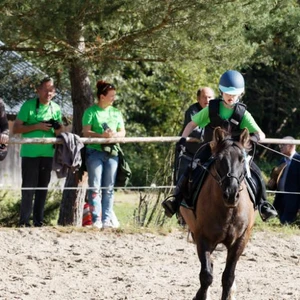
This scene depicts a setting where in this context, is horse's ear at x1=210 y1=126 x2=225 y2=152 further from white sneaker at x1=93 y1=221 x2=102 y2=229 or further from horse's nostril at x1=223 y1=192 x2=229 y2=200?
white sneaker at x1=93 y1=221 x2=102 y2=229

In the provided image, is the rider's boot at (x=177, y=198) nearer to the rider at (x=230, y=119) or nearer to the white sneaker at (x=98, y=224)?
the rider at (x=230, y=119)

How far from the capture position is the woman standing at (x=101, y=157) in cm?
1265

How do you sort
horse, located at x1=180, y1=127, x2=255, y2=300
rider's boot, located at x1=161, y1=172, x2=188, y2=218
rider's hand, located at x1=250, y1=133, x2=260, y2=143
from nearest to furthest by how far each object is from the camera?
horse, located at x1=180, y1=127, x2=255, y2=300, rider's hand, located at x1=250, y1=133, x2=260, y2=143, rider's boot, located at x1=161, y1=172, x2=188, y2=218

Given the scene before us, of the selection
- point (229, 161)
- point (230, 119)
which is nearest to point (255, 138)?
point (230, 119)

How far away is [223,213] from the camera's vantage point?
8.96 metres

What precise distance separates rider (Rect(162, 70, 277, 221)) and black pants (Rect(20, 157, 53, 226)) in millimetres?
3205

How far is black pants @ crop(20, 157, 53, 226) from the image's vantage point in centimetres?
1259

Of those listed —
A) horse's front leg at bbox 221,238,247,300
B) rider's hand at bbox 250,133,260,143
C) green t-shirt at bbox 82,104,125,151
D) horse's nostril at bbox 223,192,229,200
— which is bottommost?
horse's front leg at bbox 221,238,247,300

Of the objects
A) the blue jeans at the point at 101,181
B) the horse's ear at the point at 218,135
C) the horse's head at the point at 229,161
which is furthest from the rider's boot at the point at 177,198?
the blue jeans at the point at 101,181

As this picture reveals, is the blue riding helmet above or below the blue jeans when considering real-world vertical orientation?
above

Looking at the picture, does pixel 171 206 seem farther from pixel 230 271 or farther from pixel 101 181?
pixel 101 181

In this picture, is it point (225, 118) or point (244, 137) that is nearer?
point (244, 137)

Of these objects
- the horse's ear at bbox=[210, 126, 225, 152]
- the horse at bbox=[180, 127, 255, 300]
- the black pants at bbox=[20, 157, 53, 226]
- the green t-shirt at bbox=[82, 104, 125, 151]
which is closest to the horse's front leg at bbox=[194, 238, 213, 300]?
the horse at bbox=[180, 127, 255, 300]

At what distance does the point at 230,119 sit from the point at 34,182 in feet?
13.1
